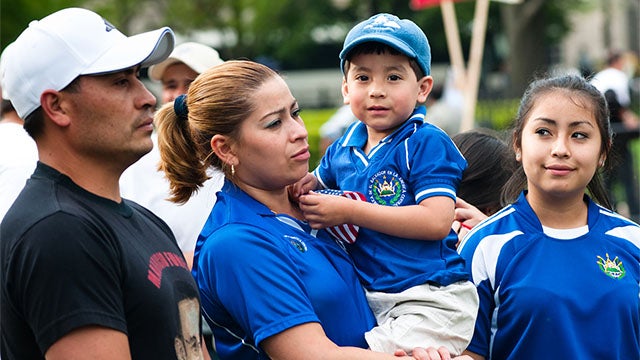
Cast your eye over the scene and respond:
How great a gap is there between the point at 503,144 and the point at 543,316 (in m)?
1.29

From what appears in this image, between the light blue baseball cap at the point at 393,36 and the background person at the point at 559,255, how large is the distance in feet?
1.62

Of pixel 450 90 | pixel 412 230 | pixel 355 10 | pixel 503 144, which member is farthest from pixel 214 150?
pixel 355 10

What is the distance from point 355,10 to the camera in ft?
132

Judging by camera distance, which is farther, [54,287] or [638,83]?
[638,83]

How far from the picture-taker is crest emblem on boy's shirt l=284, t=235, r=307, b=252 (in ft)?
10.9

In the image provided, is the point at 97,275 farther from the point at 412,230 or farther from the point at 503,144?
the point at 503,144

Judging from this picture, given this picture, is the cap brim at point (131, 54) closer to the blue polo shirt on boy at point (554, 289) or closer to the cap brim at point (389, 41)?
the cap brim at point (389, 41)

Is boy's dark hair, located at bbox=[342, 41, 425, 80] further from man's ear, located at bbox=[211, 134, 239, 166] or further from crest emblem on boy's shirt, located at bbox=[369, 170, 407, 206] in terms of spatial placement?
man's ear, located at bbox=[211, 134, 239, 166]

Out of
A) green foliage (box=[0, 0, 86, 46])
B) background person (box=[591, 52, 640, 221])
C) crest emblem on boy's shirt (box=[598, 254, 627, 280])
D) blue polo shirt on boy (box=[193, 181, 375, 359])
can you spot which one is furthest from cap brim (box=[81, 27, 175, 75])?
green foliage (box=[0, 0, 86, 46])

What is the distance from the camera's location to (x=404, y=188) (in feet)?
11.9

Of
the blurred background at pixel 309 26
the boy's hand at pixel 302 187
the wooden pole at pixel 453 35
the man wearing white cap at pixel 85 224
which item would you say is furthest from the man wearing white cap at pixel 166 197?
the blurred background at pixel 309 26

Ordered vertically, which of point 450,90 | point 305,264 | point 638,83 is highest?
point 305,264

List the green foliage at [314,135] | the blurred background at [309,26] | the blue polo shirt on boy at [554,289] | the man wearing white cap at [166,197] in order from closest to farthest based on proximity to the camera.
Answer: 1. the blue polo shirt on boy at [554,289]
2. the man wearing white cap at [166,197]
3. the green foliage at [314,135]
4. the blurred background at [309,26]

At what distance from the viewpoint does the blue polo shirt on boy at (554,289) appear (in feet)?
11.6
